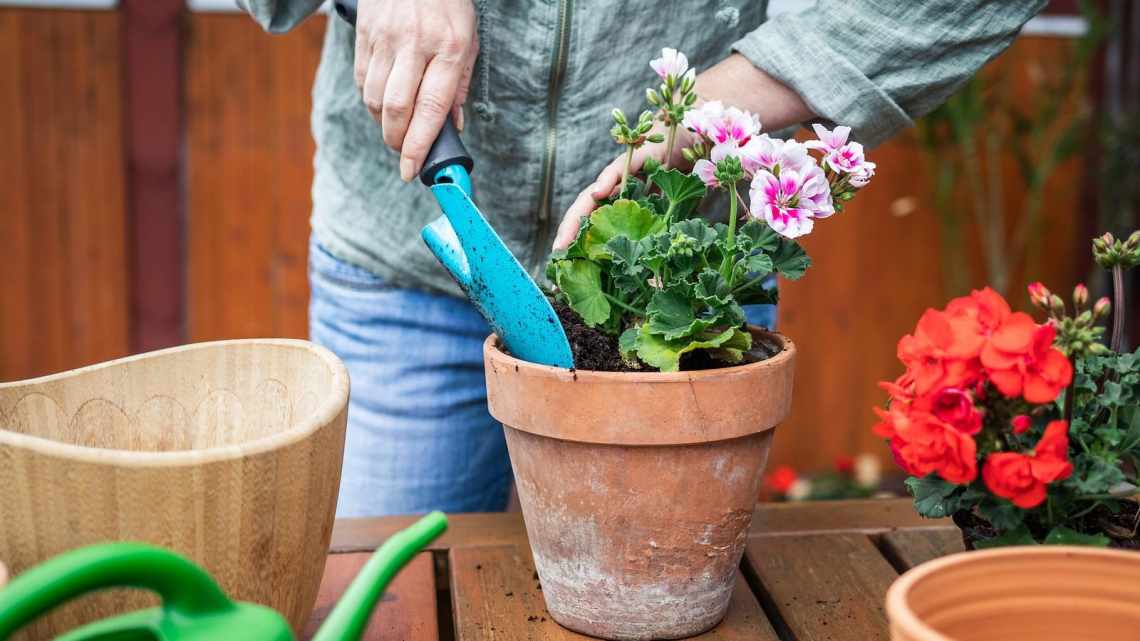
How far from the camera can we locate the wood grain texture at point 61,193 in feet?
10.3

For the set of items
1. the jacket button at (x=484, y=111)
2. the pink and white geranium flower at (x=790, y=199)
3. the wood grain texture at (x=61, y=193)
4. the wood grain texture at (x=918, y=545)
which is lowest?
the wood grain texture at (x=61, y=193)

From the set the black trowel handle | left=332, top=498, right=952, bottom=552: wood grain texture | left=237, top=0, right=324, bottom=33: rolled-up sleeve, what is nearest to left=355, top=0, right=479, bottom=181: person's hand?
the black trowel handle

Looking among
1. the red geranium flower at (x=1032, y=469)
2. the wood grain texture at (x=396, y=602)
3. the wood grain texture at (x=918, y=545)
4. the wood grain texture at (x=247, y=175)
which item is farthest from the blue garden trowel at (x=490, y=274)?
the wood grain texture at (x=247, y=175)

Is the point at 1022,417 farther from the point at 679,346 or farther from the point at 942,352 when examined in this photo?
the point at 679,346

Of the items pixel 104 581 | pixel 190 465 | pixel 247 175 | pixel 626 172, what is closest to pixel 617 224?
pixel 626 172

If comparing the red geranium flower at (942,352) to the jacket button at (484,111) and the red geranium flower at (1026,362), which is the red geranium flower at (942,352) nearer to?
the red geranium flower at (1026,362)

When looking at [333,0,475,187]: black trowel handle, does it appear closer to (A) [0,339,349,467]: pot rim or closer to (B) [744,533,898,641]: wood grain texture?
(A) [0,339,349,467]: pot rim

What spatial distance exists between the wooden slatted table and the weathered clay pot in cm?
4

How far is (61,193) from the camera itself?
127 inches

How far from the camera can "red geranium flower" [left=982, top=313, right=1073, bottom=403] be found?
0.70m

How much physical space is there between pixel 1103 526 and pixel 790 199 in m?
0.32

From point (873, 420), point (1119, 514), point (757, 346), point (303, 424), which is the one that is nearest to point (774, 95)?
point (757, 346)

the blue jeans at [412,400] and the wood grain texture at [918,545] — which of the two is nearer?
the wood grain texture at [918,545]

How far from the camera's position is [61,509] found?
2.23ft
